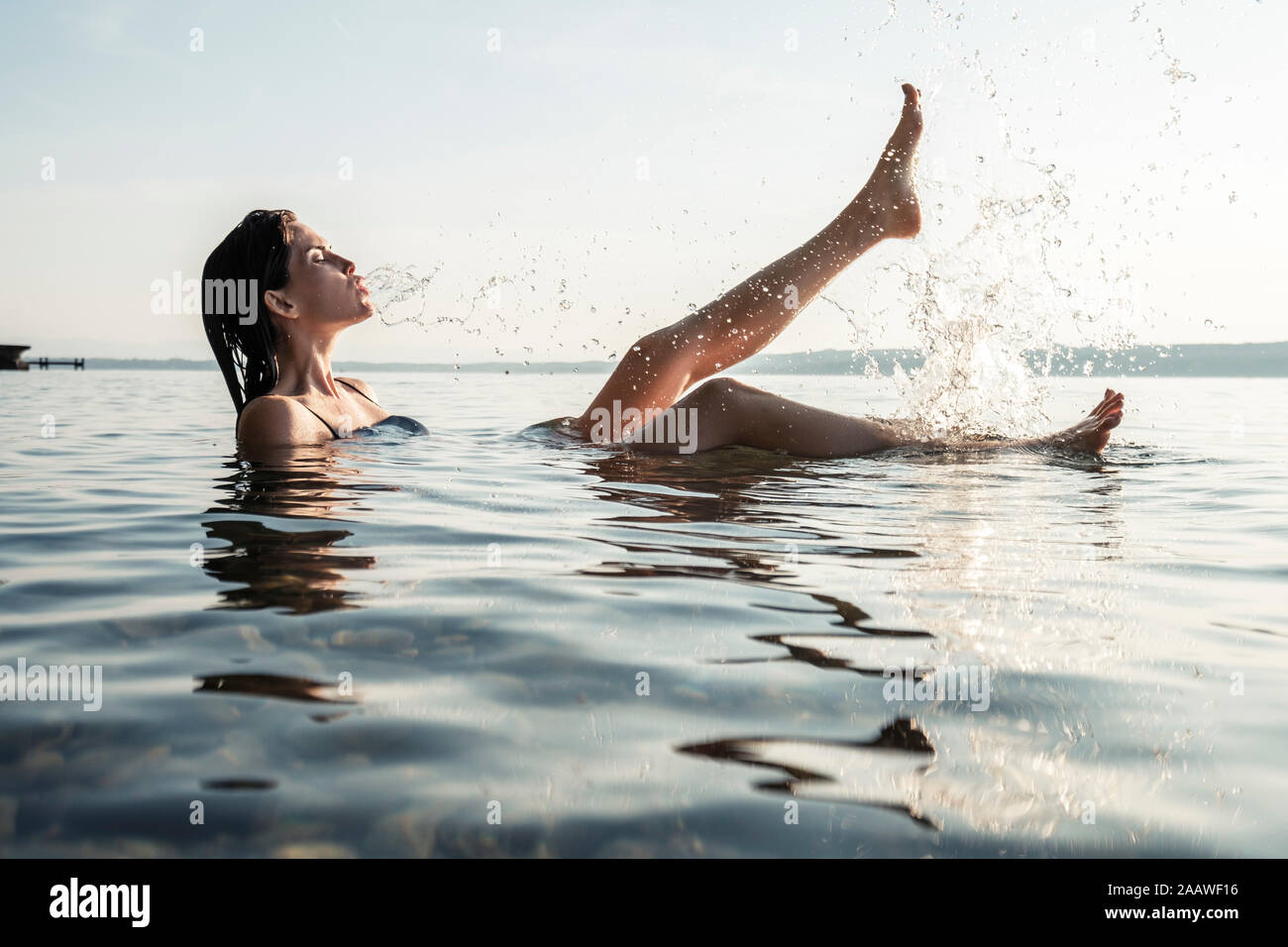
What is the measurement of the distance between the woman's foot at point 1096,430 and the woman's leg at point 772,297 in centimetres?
128

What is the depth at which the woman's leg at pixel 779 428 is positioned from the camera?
15.4ft

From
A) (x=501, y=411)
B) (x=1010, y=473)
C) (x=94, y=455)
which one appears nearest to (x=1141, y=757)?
(x=1010, y=473)

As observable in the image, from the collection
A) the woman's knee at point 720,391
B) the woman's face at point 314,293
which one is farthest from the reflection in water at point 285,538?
the woman's knee at point 720,391

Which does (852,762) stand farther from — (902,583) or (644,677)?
(902,583)

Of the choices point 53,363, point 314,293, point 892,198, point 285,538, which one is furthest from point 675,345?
point 53,363

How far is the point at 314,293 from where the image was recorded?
497cm

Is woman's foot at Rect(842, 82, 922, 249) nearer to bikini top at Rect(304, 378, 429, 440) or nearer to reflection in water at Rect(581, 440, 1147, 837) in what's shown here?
reflection in water at Rect(581, 440, 1147, 837)

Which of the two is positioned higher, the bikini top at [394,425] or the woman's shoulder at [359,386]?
the woman's shoulder at [359,386]

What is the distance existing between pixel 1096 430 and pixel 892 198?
1493 millimetres

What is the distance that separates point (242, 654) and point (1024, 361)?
496 centimetres

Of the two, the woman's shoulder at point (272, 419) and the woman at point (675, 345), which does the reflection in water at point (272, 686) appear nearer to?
the woman at point (675, 345)

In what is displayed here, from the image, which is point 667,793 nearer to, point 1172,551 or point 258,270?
point 1172,551

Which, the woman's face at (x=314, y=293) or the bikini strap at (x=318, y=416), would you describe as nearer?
the woman's face at (x=314, y=293)

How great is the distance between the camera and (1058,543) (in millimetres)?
2928
